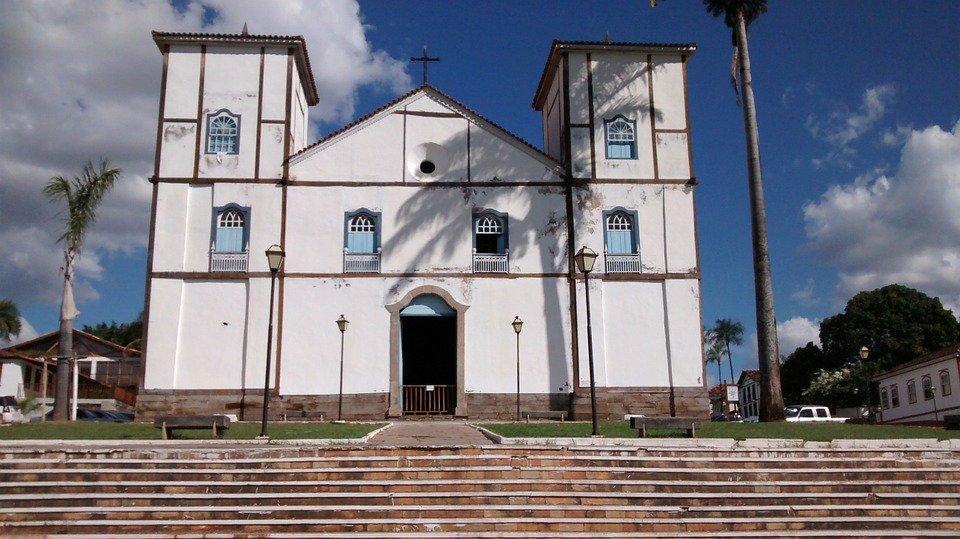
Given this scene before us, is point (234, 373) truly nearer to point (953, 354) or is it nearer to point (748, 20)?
point (748, 20)

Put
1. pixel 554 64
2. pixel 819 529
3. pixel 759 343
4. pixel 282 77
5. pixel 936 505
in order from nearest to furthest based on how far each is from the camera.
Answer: pixel 819 529
pixel 936 505
pixel 759 343
pixel 282 77
pixel 554 64

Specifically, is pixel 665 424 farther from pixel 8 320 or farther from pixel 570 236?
pixel 8 320

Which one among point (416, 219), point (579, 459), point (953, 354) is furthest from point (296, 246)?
point (953, 354)

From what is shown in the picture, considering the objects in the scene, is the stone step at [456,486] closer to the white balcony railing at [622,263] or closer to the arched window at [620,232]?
the white balcony railing at [622,263]

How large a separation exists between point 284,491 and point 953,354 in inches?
1407

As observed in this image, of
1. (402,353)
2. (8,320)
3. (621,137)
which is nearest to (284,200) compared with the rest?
(402,353)

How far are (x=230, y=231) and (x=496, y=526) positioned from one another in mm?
16402

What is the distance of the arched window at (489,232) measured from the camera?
82.7ft

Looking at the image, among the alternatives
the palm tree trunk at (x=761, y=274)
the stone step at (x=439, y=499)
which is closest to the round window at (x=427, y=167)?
the palm tree trunk at (x=761, y=274)

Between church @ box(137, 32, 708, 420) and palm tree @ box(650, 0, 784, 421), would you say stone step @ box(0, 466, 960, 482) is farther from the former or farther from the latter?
church @ box(137, 32, 708, 420)

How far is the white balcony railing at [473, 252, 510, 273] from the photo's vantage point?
24.9 m

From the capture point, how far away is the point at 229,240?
2447 cm

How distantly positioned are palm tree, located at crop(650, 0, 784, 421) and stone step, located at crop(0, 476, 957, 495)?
9.27m

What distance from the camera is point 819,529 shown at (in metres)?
11.0
